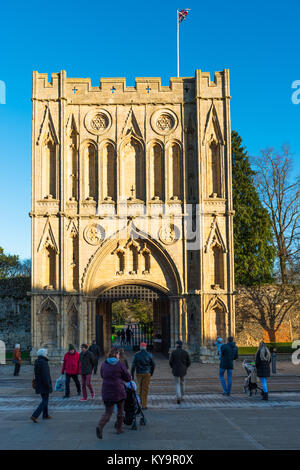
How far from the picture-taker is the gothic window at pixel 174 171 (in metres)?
28.6

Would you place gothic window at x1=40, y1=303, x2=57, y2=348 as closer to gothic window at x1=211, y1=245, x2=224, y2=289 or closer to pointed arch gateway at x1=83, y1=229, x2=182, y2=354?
pointed arch gateway at x1=83, y1=229, x2=182, y2=354

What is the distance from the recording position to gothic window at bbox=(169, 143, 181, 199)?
28641 mm

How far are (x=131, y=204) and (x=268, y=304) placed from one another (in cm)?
1106

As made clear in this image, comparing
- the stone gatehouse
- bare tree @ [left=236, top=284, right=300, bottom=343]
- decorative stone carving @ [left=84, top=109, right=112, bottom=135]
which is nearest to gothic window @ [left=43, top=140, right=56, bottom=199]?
the stone gatehouse

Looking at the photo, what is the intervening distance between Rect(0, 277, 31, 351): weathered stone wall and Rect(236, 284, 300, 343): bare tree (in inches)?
517

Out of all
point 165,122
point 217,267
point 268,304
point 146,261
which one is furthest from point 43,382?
point 268,304

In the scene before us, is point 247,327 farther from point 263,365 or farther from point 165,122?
point 263,365

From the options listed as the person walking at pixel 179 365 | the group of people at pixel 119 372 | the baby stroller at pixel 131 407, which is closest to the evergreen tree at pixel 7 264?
the group of people at pixel 119 372

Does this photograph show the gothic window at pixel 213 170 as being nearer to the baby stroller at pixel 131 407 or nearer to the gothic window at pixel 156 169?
the gothic window at pixel 156 169

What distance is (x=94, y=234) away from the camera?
2806 centimetres

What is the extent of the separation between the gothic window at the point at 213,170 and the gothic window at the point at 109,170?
5051 mm

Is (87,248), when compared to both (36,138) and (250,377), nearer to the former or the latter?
Answer: (36,138)
